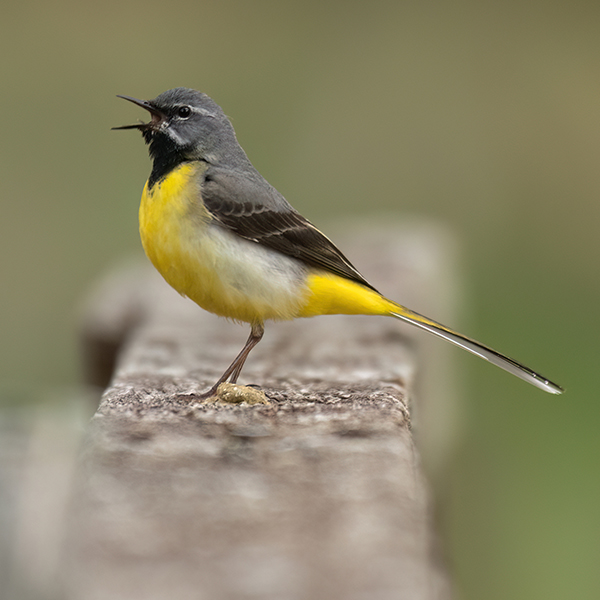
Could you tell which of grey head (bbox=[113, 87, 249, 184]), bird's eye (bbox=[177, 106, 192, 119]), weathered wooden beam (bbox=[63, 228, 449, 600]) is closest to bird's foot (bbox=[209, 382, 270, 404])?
weathered wooden beam (bbox=[63, 228, 449, 600])

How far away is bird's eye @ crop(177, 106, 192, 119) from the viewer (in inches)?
149

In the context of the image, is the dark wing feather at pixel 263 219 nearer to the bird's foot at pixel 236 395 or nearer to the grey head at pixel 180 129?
the grey head at pixel 180 129

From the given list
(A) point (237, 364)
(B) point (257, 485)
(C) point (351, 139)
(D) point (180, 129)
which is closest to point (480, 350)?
(A) point (237, 364)

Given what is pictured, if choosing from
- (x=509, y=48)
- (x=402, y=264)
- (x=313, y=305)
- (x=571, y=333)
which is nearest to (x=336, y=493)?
(x=313, y=305)

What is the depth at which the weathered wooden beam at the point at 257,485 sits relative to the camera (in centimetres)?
200

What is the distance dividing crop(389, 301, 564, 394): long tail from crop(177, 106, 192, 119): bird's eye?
1340 mm

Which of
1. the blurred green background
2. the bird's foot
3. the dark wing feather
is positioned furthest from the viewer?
the blurred green background

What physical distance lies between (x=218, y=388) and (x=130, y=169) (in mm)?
8095

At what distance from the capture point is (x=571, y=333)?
9.54m

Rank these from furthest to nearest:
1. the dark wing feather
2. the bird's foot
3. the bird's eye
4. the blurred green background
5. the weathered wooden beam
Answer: the blurred green background → the bird's eye → the dark wing feather → the bird's foot → the weathered wooden beam

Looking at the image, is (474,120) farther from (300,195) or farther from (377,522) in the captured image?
(377,522)

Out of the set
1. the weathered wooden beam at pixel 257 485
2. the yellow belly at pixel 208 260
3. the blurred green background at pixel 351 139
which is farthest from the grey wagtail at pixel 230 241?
the blurred green background at pixel 351 139

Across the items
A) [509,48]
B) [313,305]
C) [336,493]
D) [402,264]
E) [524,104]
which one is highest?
[509,48]

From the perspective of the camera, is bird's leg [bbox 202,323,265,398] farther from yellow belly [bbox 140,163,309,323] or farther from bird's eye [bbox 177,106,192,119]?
bird's eye [bbox 177,106,192,119]
